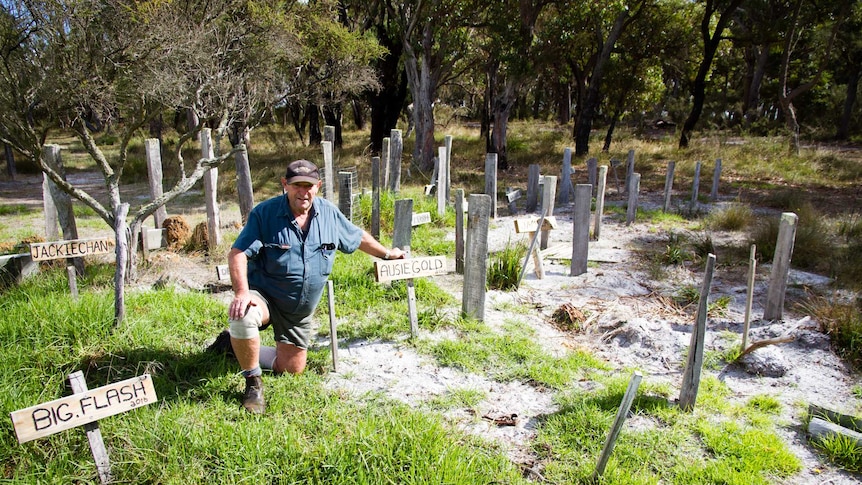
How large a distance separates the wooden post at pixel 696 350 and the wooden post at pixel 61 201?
229 inches

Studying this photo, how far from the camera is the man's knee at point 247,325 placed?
3.50 metres

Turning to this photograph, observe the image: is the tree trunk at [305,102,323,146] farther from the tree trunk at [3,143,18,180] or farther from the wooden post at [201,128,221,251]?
the wooden post at [201,128,221,251]

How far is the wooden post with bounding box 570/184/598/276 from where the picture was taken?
6.61 meters

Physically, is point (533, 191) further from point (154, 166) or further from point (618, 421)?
point (618, 421)

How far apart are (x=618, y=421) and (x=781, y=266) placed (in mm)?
3509

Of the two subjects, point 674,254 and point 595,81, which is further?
point 595,81

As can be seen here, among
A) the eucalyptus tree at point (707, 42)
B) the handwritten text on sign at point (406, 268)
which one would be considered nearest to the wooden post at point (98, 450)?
the handwritten text on sign at point (406, 268)

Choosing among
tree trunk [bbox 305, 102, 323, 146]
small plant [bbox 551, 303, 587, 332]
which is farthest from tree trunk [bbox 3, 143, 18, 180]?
small plant [bbox 551, 303, 587, 332]

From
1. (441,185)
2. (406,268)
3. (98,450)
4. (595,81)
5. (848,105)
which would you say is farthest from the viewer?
(848,105)

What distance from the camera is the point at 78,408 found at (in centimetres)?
275

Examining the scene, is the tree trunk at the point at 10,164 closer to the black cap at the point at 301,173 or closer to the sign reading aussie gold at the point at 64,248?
the sign reading aussie gold at the point at 64,248

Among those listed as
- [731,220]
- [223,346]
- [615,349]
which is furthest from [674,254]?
[223,346]

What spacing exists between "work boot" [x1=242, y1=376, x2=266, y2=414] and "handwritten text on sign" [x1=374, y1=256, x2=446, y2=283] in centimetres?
125

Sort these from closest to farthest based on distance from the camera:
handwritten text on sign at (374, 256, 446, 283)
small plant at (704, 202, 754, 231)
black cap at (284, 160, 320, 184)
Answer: black cap at (284, 160, 320, 184), handwritten text on sign at (374, 256, 446, 283), small plant at (704, 202, 754, 231)
